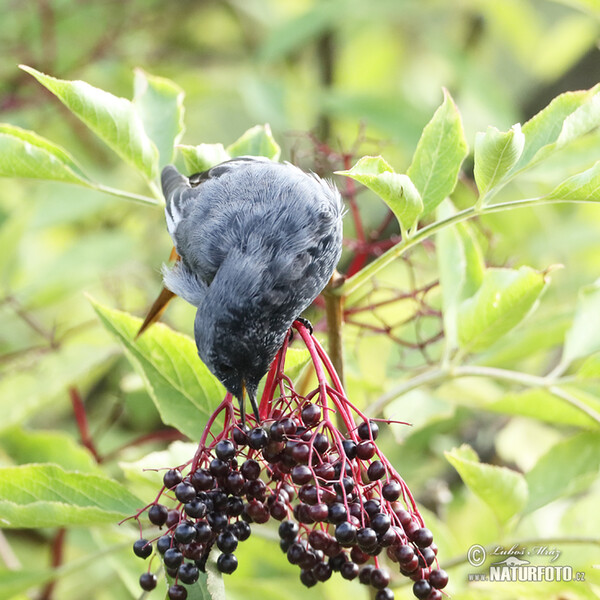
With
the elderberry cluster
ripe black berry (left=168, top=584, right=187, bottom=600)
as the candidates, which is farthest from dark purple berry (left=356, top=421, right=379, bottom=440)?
ripe black berry (left=168, top=584, right=187, bottom=600)

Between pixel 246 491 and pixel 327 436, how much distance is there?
160 millimetres

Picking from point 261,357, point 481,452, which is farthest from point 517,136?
point 481,452

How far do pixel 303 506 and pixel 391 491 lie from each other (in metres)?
0.14

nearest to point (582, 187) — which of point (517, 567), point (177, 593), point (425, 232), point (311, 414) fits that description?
point (425, 232)

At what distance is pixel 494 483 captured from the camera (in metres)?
1.55

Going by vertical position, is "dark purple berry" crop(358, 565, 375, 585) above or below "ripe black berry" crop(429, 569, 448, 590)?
above

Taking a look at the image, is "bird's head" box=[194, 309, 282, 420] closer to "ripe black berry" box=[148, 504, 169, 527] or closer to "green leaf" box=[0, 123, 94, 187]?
"ripe black berry" box=[148, 504, 169, 527]

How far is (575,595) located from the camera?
1.71 metres

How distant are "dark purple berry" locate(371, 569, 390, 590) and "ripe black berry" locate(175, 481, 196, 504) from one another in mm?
352

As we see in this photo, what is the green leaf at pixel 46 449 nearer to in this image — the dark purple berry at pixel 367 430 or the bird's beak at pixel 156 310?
the bird's beak at pixel 156 310

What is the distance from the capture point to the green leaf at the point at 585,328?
1.78m

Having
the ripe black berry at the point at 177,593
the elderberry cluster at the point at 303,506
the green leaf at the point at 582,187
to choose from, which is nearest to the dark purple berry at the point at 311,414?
the elderberry cluster at the point at 303,506

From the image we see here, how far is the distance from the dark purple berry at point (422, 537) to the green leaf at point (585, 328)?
71cm

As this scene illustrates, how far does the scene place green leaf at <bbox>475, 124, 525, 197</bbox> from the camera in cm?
134
